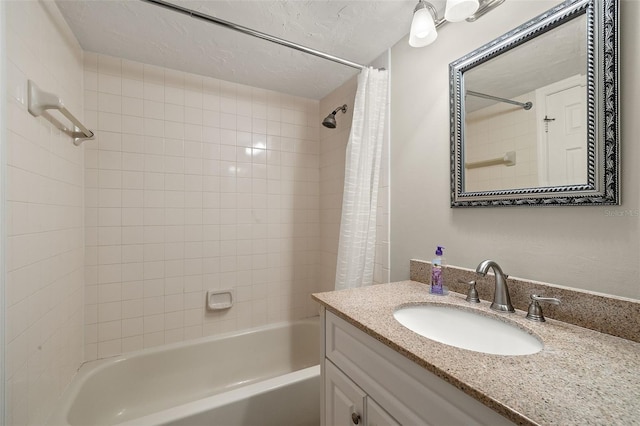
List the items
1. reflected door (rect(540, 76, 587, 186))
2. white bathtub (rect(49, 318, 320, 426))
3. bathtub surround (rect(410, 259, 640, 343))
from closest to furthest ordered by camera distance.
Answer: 1. bathtub surround (rect(410, 259, 640, 343))
2. reflected door (rect(540, 76, 587, 186))
3. white bathtub (rect(49, 318, 320, 426))

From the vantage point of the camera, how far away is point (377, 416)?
2.54 ft

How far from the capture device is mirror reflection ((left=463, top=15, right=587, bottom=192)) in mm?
825

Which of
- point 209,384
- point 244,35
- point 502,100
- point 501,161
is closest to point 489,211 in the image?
point 501,161

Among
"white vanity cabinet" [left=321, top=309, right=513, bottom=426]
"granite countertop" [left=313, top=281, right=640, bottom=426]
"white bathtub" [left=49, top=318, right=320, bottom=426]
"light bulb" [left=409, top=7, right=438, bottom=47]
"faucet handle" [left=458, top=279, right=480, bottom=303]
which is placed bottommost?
"white bathtub" [left=49, top=318, right=320, bottom=426]

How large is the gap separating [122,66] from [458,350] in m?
2.25

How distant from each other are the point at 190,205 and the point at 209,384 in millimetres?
1221

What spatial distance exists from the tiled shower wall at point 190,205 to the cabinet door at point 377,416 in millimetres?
1393

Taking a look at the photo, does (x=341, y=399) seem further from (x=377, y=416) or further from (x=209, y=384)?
(x=209, y=384)

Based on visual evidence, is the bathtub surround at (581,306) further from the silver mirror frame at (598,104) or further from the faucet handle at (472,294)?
the silver mirror frame at (598,104)

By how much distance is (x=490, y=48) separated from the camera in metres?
1.05

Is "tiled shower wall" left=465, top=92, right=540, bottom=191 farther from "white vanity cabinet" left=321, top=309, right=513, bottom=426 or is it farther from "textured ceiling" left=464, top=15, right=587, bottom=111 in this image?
"white vanity cabinet" left=321, top=309, right=513, bottom=426

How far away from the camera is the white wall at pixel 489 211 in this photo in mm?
736

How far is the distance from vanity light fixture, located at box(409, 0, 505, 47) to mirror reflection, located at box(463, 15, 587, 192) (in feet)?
0.66

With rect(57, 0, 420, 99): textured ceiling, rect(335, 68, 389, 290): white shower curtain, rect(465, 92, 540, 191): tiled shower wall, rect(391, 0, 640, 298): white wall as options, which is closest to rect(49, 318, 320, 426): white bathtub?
rect(335, 68, 389, 290): white shower curtain
